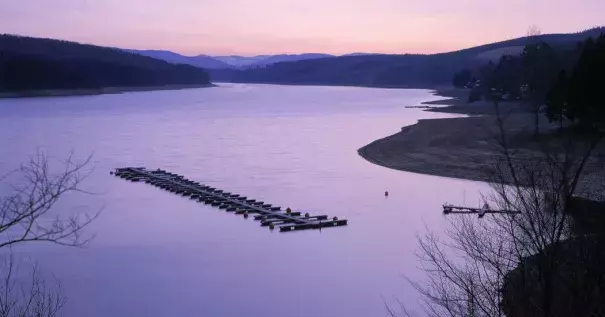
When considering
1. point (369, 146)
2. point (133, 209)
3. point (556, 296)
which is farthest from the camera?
point (369, 146)

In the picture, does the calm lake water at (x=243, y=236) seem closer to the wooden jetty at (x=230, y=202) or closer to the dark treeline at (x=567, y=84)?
the wooden jetty at (x=230, y=202)

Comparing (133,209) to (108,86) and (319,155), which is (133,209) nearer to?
(319,155)

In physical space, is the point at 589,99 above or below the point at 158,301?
above

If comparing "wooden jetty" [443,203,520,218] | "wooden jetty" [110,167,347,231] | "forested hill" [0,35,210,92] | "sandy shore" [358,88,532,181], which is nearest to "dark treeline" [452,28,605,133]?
"sandy shore" [358,88,532,181]

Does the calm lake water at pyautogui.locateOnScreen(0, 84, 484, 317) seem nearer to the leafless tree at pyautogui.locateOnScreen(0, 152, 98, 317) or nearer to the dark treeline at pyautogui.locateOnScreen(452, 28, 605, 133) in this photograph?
the leafless tree at pyautogui.locateOnScreen(0, 152, 98, 317)

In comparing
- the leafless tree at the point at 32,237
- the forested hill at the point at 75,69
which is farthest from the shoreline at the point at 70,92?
the leafless tree at the point at 32,237

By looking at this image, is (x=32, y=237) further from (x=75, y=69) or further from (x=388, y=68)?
(x=388, y=68)

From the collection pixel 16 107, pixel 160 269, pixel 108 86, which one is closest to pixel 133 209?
pixel 160 269
